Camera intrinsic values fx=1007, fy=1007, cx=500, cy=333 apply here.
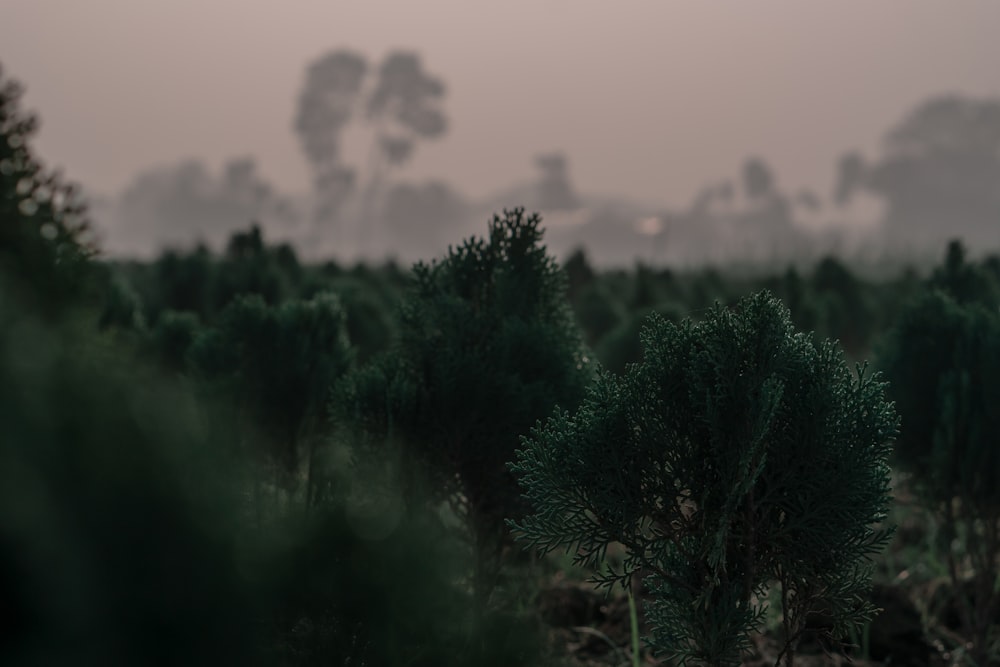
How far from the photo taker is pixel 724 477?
4398 millimetres

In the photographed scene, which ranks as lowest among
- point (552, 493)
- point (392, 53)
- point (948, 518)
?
point (948, 518)

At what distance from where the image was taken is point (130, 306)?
1290 cm

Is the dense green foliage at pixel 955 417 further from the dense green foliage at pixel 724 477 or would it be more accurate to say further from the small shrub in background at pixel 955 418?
the dense green foliage at pixel 724 477

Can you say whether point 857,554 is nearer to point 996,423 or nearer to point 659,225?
point 996,423

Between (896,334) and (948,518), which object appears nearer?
(948,518)

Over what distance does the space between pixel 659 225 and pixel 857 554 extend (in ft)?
128

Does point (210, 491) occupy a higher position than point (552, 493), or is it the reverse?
point (210, 491)

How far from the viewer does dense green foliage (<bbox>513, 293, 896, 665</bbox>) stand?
4.42 meters

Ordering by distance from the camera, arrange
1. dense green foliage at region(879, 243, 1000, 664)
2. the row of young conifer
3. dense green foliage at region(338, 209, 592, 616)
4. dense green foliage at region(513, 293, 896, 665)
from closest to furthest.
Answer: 1. the row of young conifer
2. dense green foliage at region(513, 293, 896, 665)
3. dense green foliage at region(338, 209, 592, 616)
4. dense green foliage at region(879, 243, 1000, 664)

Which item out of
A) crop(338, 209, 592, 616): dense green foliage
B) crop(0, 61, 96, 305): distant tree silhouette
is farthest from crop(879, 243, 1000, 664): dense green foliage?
crop(0, 61, 96, 305): distant tree silhouette

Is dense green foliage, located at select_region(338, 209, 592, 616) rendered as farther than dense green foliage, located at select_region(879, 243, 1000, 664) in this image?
No

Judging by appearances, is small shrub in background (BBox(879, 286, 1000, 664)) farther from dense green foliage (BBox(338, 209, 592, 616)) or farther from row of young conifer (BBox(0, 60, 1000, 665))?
dense green foliage (BBox(338, 209, 592, 616))

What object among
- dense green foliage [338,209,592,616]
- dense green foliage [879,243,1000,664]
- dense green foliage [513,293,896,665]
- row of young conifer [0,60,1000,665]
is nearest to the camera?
row of young conifer [0,60,1000,665]

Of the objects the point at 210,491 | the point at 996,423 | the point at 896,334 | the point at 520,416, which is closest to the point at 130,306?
the point at 520,416
